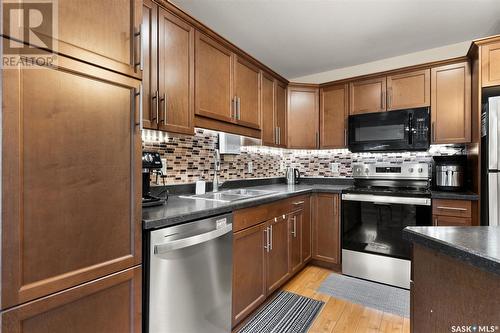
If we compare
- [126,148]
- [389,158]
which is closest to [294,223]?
[389,158]

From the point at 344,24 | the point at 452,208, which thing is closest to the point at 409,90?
the point at 344,24

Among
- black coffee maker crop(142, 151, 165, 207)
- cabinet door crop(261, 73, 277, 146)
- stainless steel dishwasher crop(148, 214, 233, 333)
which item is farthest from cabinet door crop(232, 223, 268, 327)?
cabinet door crop(261, 73, 277, 146)

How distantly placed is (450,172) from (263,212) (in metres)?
1.91

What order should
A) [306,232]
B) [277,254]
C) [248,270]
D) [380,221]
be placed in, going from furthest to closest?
[306,232] < [380,221] < [277,254] < [248,270]

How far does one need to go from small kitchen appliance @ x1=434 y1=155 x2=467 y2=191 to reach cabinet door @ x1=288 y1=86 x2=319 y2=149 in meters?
1.30

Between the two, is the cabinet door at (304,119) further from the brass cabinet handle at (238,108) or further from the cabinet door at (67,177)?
the cabinet door at (67,177)

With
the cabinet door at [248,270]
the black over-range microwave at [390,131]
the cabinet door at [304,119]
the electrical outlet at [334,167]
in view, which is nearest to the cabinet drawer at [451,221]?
the black over-range microwave at [390,131]

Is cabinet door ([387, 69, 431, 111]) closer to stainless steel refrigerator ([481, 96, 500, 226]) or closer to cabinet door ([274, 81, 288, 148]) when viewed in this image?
stainless steel refrigerator ([481, 96, 500, 226])

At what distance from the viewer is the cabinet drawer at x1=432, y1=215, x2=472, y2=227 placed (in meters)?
2.19

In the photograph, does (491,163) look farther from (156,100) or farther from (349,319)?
(156,100)

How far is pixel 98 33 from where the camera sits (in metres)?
0.99

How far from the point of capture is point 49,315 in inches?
33.6

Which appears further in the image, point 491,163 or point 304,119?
point 304,119

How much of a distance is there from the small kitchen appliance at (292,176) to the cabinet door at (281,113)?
0.47 meters
